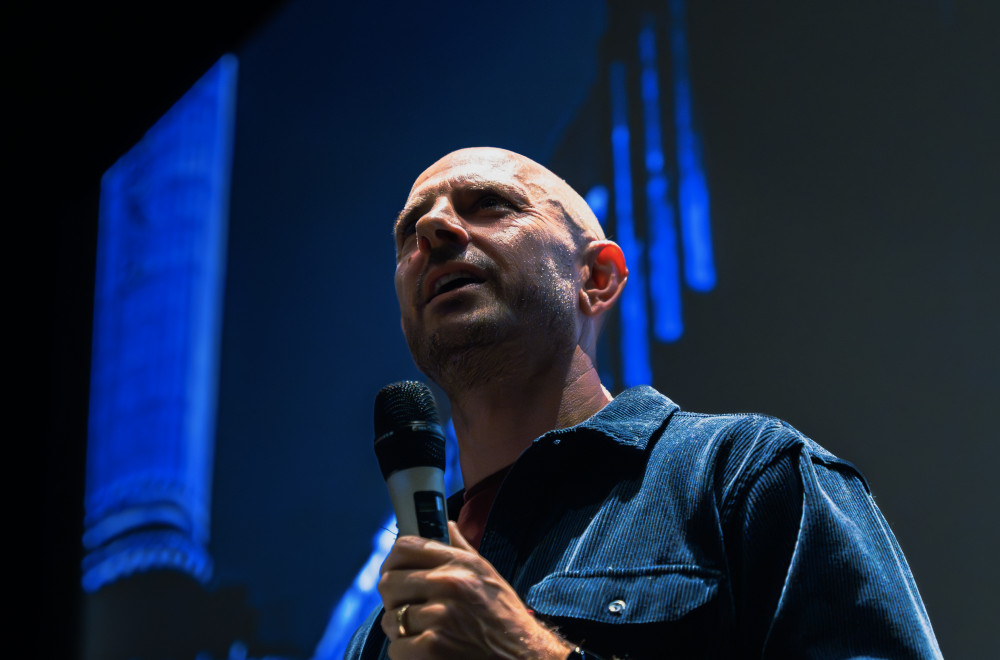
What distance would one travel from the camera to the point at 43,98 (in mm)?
3348

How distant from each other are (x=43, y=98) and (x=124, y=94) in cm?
31

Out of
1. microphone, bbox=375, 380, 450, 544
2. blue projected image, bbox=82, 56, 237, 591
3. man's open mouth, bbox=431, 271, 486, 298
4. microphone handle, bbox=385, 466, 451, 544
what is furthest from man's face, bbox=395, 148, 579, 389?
blue projected image, bbox=82, 56, 237, 591

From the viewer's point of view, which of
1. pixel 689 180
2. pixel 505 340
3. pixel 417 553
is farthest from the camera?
pixel 689 180

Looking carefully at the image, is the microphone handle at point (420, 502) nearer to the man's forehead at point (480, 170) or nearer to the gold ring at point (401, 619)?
the gold ring at point (401, 619)

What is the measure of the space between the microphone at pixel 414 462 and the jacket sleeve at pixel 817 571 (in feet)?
1.10

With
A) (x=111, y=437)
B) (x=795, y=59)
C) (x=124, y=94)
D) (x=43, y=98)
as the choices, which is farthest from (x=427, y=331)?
(x=43, y=98)

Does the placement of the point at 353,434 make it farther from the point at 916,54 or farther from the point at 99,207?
the point at 99,207

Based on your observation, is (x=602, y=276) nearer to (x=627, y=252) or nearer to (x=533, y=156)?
(x=627, y=252)

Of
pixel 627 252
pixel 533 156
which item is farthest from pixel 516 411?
pixel 533 156

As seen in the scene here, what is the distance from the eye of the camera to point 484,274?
4.37ft

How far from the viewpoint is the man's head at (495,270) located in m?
1.31

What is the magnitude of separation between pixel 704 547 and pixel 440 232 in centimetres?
60

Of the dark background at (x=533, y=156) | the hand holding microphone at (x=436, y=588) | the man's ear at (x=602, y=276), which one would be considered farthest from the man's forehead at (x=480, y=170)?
the hand holding microphone at (x=436, y=588)

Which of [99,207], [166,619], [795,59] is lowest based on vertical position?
[166,619]
